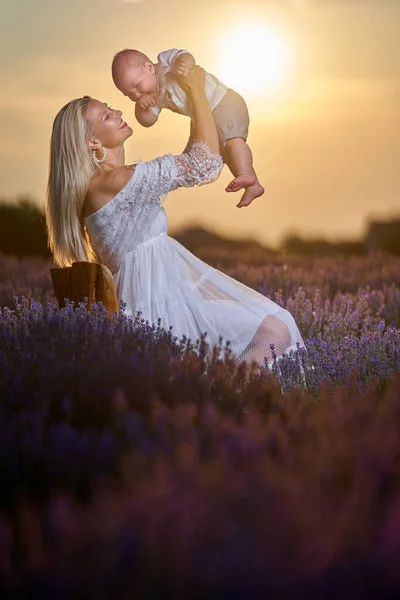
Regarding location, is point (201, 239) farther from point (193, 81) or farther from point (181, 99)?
point (193, 81)

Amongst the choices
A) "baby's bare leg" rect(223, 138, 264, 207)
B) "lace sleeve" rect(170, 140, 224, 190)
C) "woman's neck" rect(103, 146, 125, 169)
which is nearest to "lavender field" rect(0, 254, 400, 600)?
"lace sleeve" rect(170, 140, 224, 190)

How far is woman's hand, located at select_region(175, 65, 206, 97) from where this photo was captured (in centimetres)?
499

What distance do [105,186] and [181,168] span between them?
42 cm

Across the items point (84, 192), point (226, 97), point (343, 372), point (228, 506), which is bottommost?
point (343, 372)

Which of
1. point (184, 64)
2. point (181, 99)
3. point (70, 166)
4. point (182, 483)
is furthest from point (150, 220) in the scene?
point (182, 483)

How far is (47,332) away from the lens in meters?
3.65

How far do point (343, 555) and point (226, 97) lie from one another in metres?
4.44

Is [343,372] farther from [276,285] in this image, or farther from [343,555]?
[276,285]

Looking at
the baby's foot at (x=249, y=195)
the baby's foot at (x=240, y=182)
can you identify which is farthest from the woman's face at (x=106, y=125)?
the baby's foot at (x=249, y=195)

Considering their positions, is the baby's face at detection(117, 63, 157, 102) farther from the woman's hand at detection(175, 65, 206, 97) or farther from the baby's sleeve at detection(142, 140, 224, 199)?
the baby's sleeve at detection(142, 140, 224, 199)

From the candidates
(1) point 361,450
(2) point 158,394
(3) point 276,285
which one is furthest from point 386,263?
(1) point 361,450

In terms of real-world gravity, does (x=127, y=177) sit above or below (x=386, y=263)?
above

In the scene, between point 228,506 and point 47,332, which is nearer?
point 228,506

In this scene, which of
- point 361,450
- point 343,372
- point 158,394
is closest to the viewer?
point 361,450
